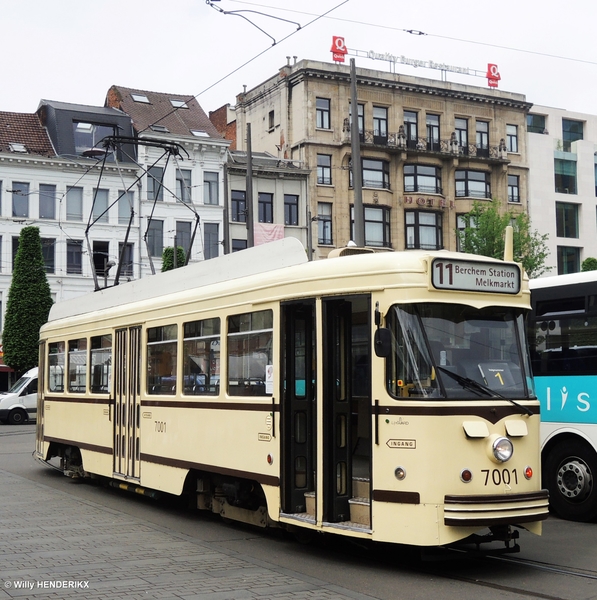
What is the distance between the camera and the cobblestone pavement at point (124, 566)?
778cm

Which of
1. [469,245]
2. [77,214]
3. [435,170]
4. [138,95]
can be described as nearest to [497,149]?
[435,170]

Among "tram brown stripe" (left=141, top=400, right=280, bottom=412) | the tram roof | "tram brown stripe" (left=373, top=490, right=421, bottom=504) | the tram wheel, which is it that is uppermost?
the tram roof

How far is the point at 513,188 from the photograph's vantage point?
197ft

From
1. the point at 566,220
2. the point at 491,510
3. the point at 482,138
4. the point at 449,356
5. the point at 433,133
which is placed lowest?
the point at 491,510

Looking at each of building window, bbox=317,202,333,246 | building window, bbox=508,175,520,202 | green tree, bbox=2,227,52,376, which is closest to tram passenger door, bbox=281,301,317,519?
green tree, bbox=2,227,52,376

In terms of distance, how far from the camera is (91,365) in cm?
1533

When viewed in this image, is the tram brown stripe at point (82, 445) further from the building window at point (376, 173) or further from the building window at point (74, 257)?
the building window at point (376, 173)

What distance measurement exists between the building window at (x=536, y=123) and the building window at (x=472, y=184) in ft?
22.9

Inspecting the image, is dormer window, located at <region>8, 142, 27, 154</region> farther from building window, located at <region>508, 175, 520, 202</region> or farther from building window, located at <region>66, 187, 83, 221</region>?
building window, located at <region>508, 175, 520, 202</region>

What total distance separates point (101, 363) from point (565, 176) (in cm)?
5341

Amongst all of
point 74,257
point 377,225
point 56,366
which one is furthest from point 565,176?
point 56,366

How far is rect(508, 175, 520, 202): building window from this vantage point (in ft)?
196

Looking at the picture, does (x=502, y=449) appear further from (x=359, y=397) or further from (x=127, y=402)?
(x=127, y=402)

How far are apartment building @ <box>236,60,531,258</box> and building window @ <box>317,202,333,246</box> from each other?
0.18 ft
